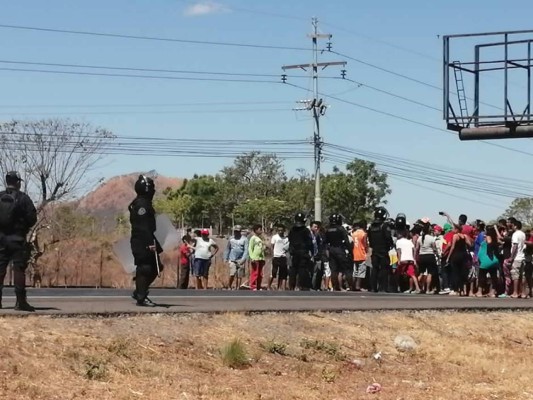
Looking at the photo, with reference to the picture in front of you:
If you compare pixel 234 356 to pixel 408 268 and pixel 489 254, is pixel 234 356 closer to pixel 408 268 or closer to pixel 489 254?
pixel 489 254

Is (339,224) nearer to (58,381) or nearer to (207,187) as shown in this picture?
(58,381)

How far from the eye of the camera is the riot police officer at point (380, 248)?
23078 mm

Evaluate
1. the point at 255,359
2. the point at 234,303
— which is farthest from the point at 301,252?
the point at 255,359

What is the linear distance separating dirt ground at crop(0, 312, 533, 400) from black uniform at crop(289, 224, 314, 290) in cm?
724

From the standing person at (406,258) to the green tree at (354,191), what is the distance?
55.1 metres

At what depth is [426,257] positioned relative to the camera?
76.1 ft

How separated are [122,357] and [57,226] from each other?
3993cm

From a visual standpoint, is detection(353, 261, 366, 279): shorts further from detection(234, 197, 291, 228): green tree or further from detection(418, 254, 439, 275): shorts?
detection(234, 197, 291, 228): green tree

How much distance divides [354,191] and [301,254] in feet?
204

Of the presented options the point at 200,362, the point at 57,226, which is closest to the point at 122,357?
the point at 200,362

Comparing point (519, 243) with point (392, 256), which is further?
point (392, 256)

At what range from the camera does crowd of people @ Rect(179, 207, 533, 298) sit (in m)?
Answer: 22.4

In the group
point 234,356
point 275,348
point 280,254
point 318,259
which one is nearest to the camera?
point 234,356

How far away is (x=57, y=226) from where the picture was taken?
50.1 m
